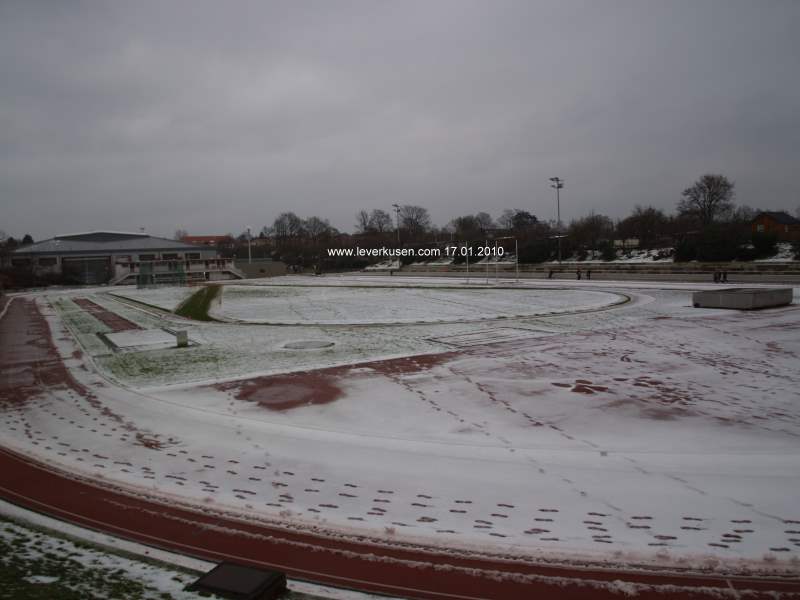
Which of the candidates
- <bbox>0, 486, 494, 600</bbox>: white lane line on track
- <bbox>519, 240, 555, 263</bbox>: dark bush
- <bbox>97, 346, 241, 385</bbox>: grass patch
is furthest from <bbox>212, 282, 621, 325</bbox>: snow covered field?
<bbox>519, 240, 555, 263</bbox>: dark bush

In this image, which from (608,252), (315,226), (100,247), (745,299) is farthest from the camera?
(315,226)

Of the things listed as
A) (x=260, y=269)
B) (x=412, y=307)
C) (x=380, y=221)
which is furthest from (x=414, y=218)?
(x=412, y=307)

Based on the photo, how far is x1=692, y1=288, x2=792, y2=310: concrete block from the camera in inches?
891

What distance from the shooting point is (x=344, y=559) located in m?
5.27

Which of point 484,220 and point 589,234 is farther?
point 484,220

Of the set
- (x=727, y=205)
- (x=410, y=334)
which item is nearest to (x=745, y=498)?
(x=410, y=334)

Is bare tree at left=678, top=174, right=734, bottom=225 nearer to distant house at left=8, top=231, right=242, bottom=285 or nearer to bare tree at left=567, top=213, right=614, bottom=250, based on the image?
bare tree at left=567, top=213, right=614, bottom=250

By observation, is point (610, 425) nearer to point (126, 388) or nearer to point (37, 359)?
point (126, 388)

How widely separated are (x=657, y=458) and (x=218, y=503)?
609cm

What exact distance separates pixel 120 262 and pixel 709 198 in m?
93.7

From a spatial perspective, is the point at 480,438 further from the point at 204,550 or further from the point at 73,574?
the point at 73,574

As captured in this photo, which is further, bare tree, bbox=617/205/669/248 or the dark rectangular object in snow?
bare tree, bbox=617/205/669/248

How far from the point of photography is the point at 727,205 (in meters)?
76.6

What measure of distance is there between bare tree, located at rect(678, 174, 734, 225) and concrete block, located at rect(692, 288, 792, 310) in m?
56.9
